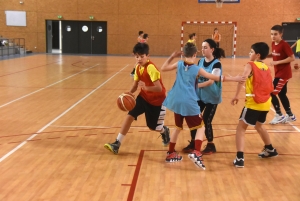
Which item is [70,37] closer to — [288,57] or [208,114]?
[288,57]

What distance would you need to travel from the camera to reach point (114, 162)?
466 centimetres

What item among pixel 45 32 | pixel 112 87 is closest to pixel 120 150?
pixel 112 87

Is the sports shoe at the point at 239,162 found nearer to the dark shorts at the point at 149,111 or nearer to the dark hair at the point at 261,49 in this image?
the dark shorts at the point at 149,111

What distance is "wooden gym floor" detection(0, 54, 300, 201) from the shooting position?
12.3 feet

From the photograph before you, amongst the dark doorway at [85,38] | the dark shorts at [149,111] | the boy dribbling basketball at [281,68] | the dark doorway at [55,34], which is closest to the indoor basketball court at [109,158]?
the boy dribbling basketball at [281,68]

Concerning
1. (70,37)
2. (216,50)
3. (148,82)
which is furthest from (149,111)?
(70,37)

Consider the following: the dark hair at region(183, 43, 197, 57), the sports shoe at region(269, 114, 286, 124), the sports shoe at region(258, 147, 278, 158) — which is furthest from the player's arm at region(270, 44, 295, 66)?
the dark hair at region(183, 43, 197, 57)

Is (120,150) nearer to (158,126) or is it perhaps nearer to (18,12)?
(158,126)

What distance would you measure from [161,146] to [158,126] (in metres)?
0.44

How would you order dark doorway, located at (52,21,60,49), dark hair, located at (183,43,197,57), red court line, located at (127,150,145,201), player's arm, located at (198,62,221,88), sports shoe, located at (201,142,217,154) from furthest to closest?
dark doorway, located at (52,21,60,49)
sports shoe, located at (201,142,217,154)
player's arm, located at (198,62,221,88)
dark hair, located at (183,43,197,57)
red court line, located at (127,150,145,201)

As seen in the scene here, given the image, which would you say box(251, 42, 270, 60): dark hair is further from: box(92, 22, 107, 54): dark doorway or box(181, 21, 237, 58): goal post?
box(92, 22, 107, 54): dark doorway

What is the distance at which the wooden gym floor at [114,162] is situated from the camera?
3750 millimetres

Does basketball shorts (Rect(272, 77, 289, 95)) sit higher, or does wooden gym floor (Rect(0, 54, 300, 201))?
basketball shorts (Rect(272, 77, 289, 95))

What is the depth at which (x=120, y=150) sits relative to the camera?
5.18m
